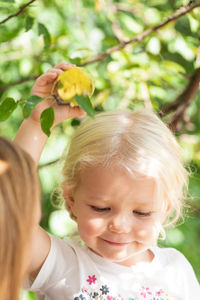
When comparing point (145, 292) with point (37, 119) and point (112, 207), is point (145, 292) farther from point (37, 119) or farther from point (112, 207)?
point (37, 119)

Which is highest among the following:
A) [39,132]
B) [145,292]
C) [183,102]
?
[39,132]

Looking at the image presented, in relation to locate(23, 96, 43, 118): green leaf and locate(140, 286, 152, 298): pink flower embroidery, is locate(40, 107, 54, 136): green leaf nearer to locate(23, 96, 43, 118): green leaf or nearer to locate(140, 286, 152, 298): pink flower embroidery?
locate(23, 96, 43, 118): green leaf

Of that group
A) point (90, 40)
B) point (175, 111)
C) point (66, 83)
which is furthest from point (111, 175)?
point (90, 40)

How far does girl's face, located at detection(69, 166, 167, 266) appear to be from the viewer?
1.62 metres

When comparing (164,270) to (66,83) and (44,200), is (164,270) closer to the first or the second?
(66,83)

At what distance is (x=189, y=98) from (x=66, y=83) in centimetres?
121

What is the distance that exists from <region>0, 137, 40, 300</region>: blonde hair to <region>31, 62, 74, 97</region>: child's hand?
1.46ft

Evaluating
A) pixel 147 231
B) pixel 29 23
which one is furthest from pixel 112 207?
pixel 29 23

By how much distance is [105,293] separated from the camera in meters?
1.72

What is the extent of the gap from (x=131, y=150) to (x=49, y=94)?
308 mm

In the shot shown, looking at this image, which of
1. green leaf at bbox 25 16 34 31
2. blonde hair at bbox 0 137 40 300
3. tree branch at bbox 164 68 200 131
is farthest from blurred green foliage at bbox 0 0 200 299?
blonde hair at bbox 0 137 40 300

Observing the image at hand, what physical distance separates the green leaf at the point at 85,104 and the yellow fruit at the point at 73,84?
67 mm

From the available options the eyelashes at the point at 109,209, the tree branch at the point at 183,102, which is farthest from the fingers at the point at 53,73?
the tree branch at the point at 183,102

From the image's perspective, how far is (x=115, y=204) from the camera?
1622mm
